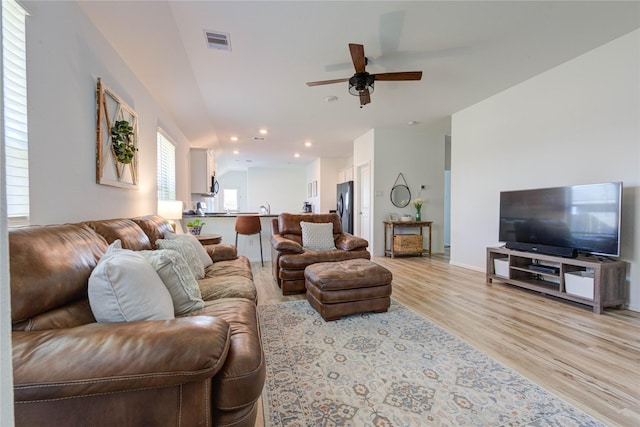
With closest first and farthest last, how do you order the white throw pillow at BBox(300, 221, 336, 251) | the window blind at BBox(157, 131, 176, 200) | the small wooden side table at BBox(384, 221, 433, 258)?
the white throw pillow at BBox(300, 221, 336, 251) < the window blind at BBox(157, 131, 176, 200) < the small wooden side table at BBox(384, 221, 433, 258)

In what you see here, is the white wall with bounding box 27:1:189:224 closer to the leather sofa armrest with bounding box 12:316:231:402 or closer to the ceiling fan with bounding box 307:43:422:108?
the leather sofa armrest with bounding box 12:316:231:402

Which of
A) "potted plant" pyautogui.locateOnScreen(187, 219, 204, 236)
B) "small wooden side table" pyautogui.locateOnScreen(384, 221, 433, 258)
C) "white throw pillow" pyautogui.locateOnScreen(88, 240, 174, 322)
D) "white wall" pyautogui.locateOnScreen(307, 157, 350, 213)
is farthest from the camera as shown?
"white wall" pyautogui.locateOnScreen(307, 157, 350, 213)

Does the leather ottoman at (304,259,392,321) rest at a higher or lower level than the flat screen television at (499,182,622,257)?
lower

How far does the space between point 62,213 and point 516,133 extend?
4.85 metres

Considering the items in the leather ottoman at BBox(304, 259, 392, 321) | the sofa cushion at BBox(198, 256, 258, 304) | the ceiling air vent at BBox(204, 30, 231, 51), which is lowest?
the leather ottoman at BBox(304, 259, 392, 321)

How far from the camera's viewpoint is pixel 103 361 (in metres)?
0.80

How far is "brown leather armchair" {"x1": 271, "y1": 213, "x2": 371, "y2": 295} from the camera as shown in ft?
10.5

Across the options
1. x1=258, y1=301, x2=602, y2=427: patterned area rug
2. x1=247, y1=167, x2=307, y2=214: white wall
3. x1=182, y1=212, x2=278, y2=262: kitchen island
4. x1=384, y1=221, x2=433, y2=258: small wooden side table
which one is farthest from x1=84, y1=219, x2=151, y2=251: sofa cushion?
x1=247, y1=167, x2=307, y2=214: white wall

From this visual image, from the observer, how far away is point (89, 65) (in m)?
1.96

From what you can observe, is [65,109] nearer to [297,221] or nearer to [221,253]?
[221,253]

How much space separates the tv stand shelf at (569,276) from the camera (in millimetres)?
2564

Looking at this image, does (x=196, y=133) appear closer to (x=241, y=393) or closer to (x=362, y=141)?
(x=362, y=141)

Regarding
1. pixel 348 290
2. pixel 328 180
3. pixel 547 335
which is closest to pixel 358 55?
pixel 348 290

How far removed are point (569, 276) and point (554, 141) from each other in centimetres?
160
